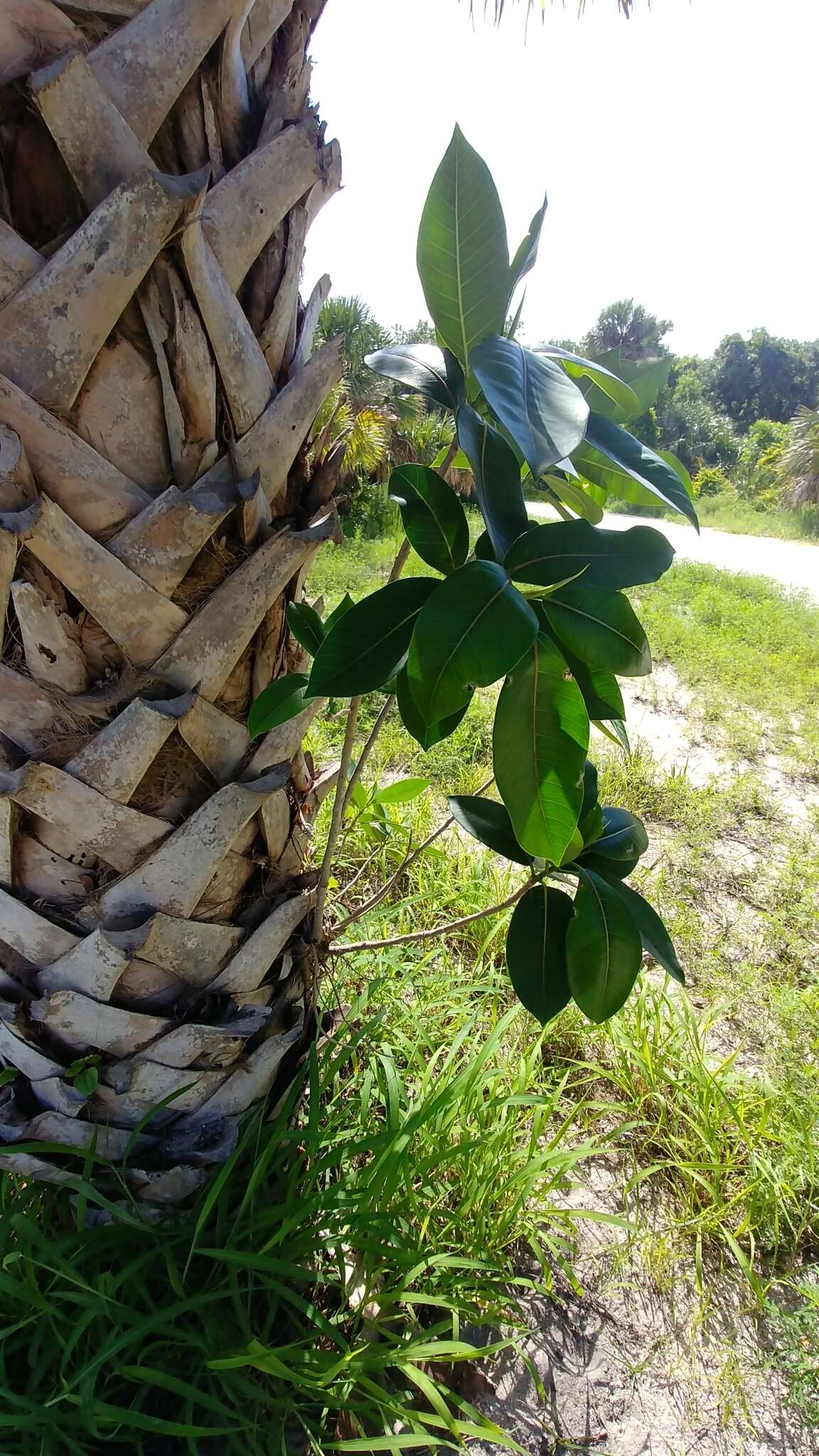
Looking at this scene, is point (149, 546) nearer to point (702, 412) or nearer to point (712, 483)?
point (712, 483)

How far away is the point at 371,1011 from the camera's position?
1663 mm

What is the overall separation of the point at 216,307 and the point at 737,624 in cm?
545

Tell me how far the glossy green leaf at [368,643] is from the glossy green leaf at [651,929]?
1.35 ft

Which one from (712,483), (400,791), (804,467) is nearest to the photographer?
(400,791)

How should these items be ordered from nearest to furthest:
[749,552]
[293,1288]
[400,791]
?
[293,1288] < [400,791] < [749,552]

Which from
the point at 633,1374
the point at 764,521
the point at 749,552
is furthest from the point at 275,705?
the point at 764,521

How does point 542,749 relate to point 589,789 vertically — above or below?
above

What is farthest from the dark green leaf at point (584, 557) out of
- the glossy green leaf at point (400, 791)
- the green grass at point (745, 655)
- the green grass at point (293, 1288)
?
the green grass at point (745, 655)

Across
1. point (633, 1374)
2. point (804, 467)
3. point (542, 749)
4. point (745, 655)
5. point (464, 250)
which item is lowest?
point (633, 1374)

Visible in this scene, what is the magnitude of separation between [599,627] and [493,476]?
163 mm

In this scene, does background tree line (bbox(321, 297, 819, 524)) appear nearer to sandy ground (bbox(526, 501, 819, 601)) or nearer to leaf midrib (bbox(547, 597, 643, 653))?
leaf midrib (bbox(547, 597, 643, 653))

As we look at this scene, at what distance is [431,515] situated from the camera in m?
0.68

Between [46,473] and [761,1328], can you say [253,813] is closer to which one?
[46,473]

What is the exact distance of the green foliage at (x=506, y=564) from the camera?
557 millimetres
